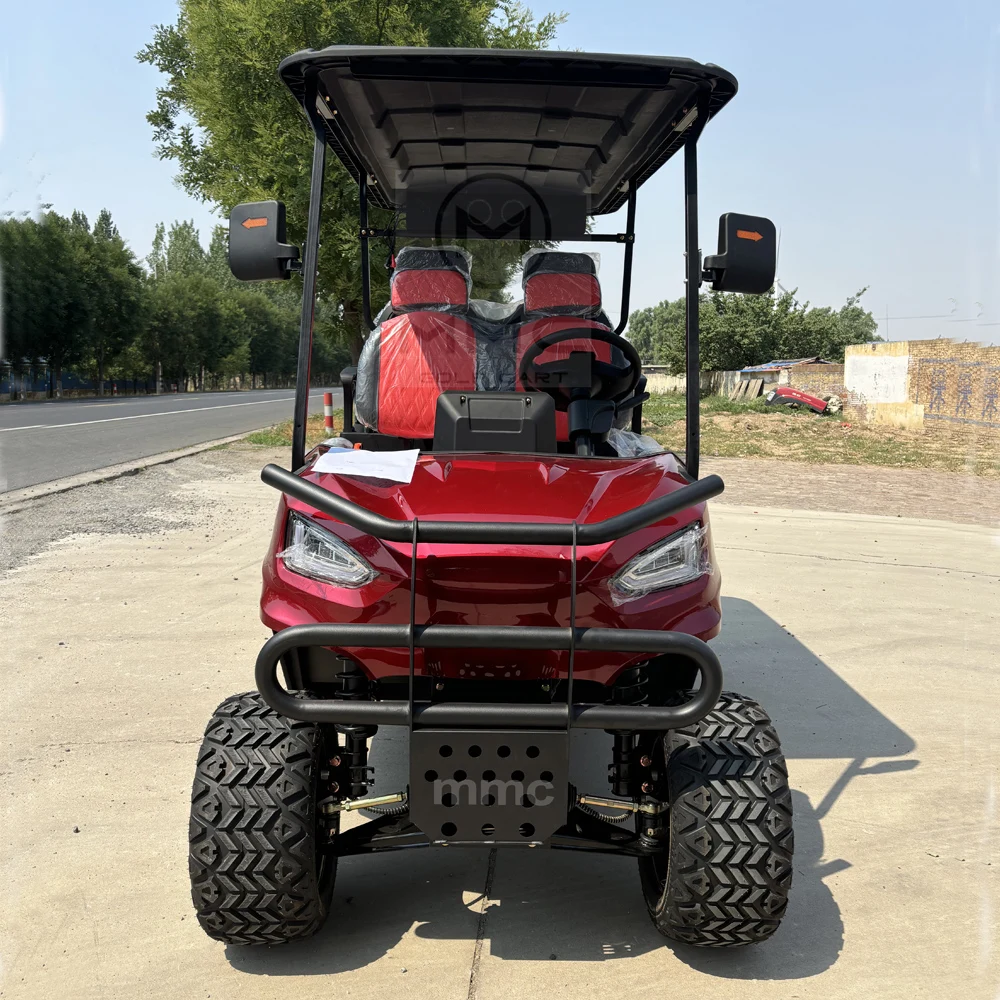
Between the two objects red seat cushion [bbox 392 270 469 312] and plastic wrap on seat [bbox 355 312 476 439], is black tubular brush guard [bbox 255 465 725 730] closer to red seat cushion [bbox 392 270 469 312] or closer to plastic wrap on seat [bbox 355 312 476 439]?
plastic wrap on seat [bbox 355 312 476 439]

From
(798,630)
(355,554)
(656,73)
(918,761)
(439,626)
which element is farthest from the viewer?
(798,630)

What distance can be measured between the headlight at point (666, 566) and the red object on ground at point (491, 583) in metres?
0.02

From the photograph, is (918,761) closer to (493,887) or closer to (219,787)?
(493,887)

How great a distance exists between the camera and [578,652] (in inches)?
101

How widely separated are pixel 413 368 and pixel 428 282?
1.54ft

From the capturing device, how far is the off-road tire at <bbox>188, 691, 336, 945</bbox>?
2.59 m

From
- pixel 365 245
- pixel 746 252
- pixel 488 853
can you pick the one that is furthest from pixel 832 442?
pixel 488 853

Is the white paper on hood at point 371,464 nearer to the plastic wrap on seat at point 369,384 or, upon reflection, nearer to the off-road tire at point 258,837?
the off-road tire at point 258,837

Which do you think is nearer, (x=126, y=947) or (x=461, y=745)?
(x=461, y=745)

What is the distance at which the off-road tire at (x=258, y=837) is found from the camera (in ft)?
8.49

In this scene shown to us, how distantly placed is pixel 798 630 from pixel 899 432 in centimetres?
2112

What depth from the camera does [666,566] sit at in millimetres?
2691

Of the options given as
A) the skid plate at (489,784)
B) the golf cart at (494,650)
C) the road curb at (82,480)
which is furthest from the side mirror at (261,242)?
the road curb at (82,480)

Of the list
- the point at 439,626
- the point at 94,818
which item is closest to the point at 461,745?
the point at 439,626
